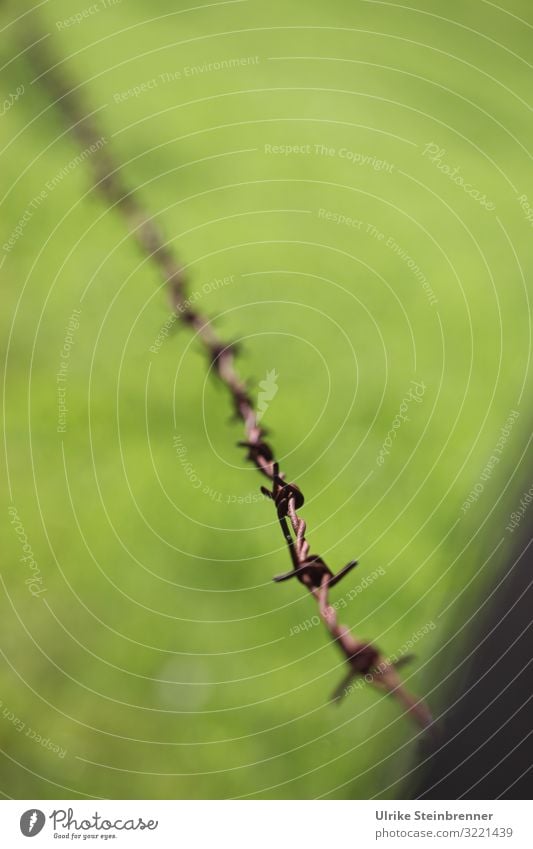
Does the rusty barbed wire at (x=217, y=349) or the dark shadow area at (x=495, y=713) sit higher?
the rusty barbed wire at (x=217, y=349)

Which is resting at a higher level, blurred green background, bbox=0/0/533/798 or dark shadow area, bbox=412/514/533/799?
blurred green background, bbox=0/0/533/798

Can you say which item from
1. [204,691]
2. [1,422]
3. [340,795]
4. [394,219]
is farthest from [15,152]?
[340,795]

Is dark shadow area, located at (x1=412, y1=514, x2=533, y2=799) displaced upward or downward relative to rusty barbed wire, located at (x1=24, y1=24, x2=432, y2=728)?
downward

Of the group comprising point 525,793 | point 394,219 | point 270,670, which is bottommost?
point 525,793

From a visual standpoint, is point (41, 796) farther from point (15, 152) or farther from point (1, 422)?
point (15, 152)
